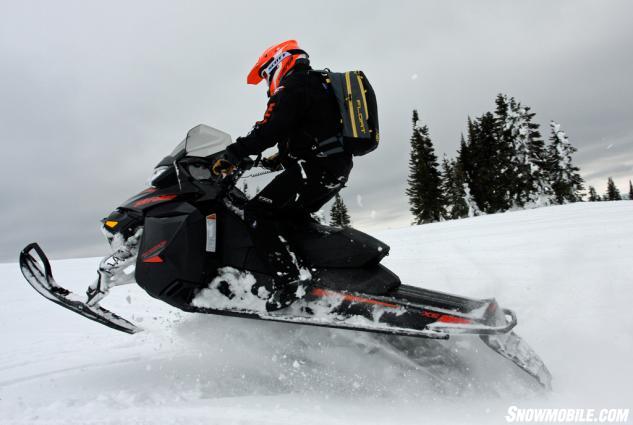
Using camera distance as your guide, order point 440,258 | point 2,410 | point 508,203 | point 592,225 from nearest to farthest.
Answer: point 2,410
point 440,258
point 592,225
point 508,203

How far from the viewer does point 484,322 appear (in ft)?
7.46

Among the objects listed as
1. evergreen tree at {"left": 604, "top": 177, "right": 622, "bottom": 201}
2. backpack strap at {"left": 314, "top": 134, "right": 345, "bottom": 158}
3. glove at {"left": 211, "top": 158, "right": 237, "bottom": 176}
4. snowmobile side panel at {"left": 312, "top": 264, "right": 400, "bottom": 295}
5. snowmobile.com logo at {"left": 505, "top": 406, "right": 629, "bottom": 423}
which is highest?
evergreen tree at {"left": 604, "top": 177, "right": 622, "bottom": 201}

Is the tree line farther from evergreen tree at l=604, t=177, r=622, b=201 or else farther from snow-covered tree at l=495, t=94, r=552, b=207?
evergreen tree at l=604, t=177, r=622, b=201

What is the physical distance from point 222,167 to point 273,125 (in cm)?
43

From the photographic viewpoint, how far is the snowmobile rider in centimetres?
253

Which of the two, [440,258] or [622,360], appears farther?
[440,258]

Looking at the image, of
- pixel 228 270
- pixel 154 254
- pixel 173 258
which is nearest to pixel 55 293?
pixel 154 254

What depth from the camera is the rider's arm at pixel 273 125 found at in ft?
8.26

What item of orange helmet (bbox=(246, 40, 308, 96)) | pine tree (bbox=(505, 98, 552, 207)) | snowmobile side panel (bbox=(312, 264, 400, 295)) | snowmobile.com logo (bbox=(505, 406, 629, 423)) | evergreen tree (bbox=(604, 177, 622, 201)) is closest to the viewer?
snowmobile.com logo (bbox=(505, 406, 629, 423))

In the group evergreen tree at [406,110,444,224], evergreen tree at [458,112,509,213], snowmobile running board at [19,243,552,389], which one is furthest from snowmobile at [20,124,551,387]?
evergreen tree at [458,112,509,213]

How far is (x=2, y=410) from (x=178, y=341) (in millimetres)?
1210

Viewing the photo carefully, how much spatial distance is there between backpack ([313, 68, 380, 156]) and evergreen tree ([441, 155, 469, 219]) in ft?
117

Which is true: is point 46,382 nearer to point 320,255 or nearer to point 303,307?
point 303,307

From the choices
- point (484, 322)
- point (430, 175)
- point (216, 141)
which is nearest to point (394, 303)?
point (484, 322)
